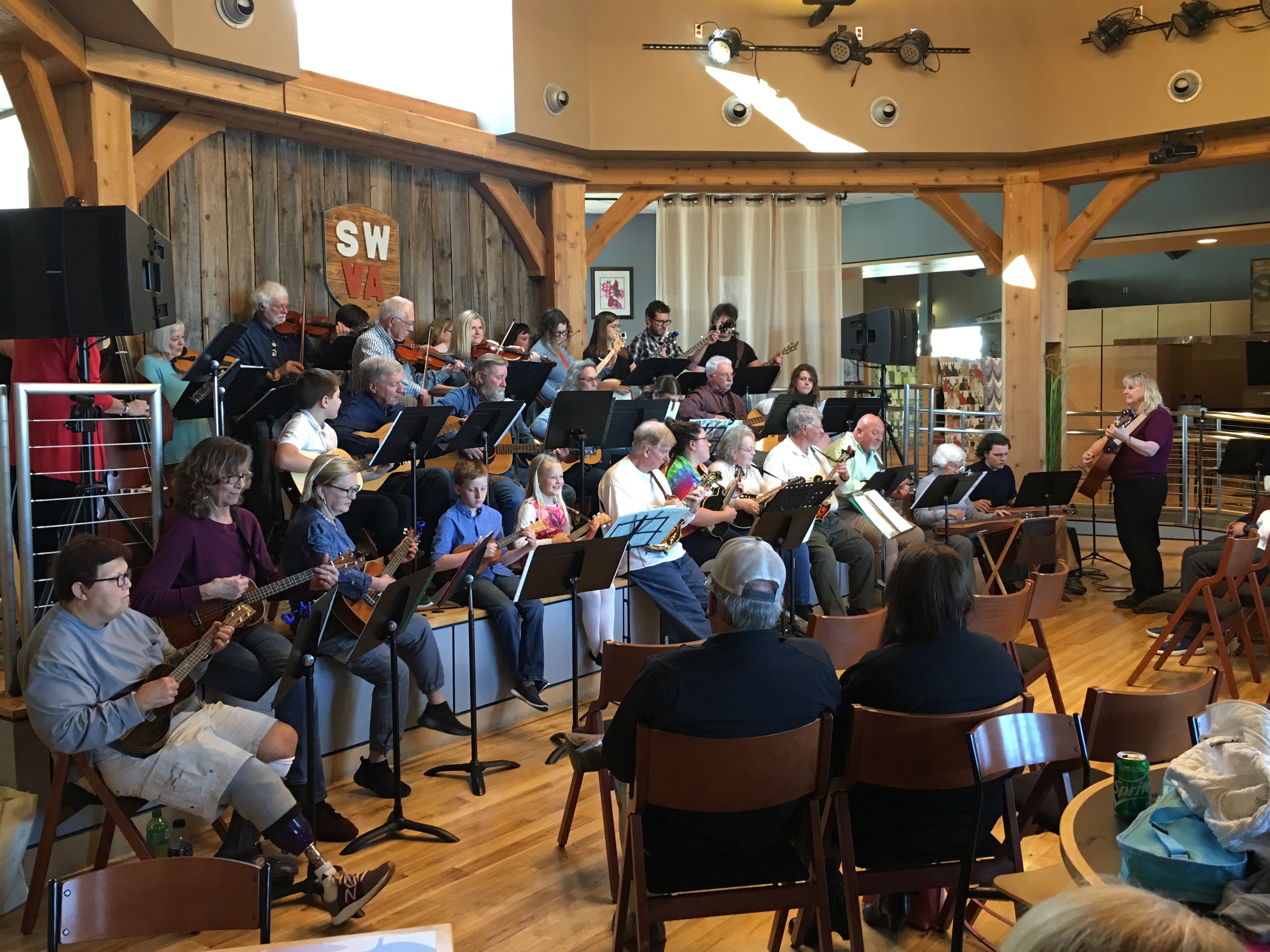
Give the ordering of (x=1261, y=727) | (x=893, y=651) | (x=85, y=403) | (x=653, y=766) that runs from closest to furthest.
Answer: (x=1261, y=727), (x=653, y=766), (x=893, y=651), (x=85, y=403)

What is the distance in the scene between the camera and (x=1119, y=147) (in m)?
9.30

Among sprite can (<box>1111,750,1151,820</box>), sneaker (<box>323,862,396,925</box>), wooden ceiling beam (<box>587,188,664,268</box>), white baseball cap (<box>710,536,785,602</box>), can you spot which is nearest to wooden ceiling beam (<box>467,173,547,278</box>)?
wooden ceiling beam (<box>587,188,664,268</box>)

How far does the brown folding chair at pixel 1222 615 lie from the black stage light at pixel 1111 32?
499 centimetres

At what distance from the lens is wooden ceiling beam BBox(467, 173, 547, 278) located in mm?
8555

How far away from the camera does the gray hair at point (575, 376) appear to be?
7.31 metres

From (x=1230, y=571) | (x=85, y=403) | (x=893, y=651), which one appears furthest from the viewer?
(x=1230, y=571)

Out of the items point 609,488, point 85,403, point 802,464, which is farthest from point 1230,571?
point 85,403

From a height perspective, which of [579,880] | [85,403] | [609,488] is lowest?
[579,880]

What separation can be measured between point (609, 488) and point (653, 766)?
325 cm

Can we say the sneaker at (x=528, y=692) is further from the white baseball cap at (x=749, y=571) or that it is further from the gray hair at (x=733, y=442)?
the white baseball cap at (x=749, y=571)

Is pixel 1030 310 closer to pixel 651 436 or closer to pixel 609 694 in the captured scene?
pixel 651 436

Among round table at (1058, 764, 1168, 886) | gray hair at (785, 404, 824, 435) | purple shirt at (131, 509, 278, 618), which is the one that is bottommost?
round table at (1058, 764, 1168, 886)

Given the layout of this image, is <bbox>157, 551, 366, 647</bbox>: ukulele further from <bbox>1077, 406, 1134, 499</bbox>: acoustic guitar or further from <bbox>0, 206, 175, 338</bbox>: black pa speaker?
<bbox>1077, 406, 1134, 499</bbox>: acoustic guitar

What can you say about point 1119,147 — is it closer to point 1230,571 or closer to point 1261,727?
point 1230,571
